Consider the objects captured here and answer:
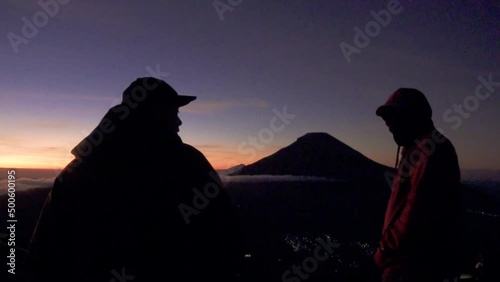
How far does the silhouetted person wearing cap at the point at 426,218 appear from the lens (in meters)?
2.75

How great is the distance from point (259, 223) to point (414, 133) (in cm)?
8887

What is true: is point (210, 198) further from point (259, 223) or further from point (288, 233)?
point (259, 223)

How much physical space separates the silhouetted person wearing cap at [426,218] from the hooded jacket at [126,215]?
4.82 ft

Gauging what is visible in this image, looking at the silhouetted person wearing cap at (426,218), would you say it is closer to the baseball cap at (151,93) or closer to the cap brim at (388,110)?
the cap brim at (388,110)

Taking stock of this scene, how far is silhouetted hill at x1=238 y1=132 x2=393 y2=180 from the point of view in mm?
155625

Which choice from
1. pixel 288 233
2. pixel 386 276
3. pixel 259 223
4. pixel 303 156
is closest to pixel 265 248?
pixel 288 233

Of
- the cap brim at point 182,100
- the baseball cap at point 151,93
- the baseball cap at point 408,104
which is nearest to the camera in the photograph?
the baseball cap at point 151,93

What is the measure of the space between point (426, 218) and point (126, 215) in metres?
2.21

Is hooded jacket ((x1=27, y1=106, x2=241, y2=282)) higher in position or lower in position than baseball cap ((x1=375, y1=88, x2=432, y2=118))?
lower

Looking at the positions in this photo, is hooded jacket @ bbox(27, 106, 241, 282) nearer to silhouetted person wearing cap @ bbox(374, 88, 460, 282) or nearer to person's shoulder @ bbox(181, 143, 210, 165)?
person's shoulder @ bbox(181, 143, 210, 165)

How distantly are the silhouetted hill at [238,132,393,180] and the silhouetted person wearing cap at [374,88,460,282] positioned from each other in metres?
149

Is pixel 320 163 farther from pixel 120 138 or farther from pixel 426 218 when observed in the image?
pixel 120 138

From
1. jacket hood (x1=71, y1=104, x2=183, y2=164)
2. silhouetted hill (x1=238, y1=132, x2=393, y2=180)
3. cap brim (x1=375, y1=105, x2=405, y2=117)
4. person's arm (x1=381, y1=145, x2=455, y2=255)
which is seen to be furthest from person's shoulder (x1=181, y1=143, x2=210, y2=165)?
silhouetted hill (x1=238, y1=132, x2=393, y2=180)

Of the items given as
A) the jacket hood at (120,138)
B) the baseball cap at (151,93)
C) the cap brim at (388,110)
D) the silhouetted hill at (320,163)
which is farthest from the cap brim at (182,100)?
the silhouetted hill at (320,163)
